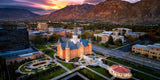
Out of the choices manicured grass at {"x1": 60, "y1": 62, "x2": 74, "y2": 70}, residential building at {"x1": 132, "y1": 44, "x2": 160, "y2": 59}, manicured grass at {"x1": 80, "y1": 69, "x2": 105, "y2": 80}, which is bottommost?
manicured grass at {"x1": 80, "y1": 69, "x2": 105, "y2": 80}

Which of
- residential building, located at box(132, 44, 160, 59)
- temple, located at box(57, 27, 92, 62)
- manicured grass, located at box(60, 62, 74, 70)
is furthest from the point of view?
residential building, located at box(132, 44, 160, 59)

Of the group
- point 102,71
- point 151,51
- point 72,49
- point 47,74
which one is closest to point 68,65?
point 72,49

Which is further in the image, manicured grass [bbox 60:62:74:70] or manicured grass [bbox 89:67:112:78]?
manicured grass [bbox 60:62:74:70]

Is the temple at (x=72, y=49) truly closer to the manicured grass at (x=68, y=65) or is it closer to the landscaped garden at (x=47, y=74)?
the manicured grass at (x=68, y=65)

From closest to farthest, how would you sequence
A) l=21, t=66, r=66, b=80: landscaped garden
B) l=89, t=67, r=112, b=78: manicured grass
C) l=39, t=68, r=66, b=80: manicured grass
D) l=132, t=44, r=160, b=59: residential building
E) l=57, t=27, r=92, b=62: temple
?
l=21, t=66, r=66, b=80: landscaped garden, l=39, t=68, r=66, b=80: manicured grass, l=89, t=67, r=112, b=78: manicured grass, l=57, t=27, r=92, b=62: temple, l=132, t=44, r=160, b=59: residential building

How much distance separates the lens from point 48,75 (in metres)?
31.7

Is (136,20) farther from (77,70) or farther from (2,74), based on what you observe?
(2,74)

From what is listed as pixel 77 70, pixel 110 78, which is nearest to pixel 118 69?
pixel 110 78

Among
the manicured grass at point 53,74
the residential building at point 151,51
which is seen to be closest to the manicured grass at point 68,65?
the manicured grass at point 53,74

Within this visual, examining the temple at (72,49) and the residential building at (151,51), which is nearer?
the temple at (72,49)

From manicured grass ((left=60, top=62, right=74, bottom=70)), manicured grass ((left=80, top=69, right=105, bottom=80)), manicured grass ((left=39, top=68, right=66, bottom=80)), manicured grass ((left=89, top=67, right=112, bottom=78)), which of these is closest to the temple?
manicured grass ((left=60, top=62, right=74, bottom=70))

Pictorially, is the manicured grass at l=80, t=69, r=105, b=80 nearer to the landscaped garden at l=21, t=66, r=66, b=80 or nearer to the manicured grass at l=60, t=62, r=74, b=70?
the manicured grass at l=60, t=62, r=74, b=70

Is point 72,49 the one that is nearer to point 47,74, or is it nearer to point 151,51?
point 47,74

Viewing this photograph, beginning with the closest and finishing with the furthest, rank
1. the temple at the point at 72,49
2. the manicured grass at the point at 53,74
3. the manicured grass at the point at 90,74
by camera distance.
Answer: the manicured grass at the point at 90,74
the manicured grass at the point at 53,74
the temple at the point at 72,49
